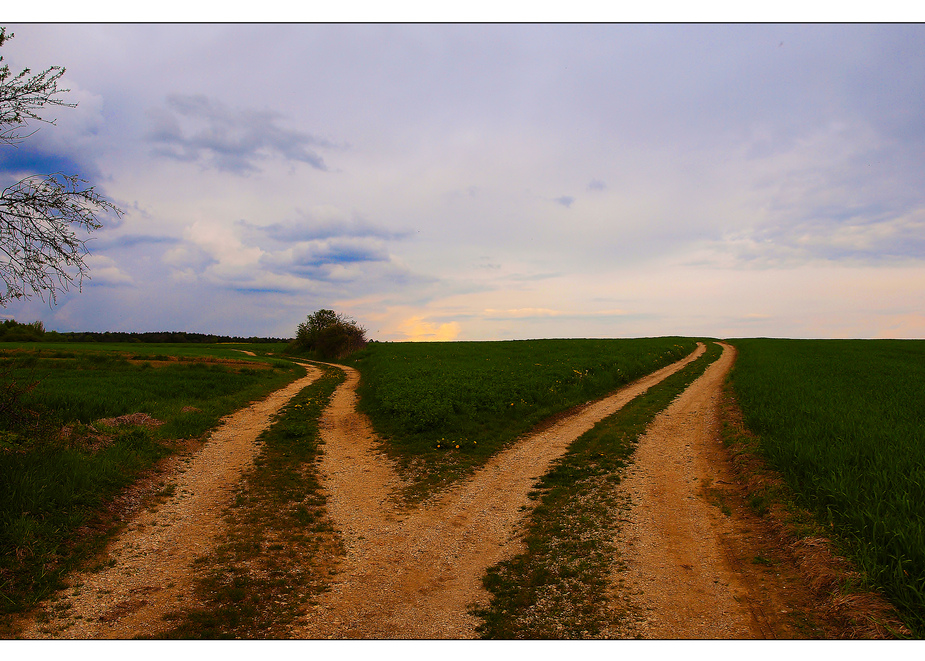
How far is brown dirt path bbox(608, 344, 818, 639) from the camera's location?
5121 millimetres

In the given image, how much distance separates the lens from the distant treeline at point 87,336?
75125mm

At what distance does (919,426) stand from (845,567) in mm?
8241

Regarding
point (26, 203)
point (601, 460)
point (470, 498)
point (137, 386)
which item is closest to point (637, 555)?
point (470, 498)

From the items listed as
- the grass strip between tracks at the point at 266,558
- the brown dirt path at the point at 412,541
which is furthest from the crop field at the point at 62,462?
the brown dirt path at the point at 412,541

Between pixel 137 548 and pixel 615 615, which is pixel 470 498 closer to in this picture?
pixel 615 615

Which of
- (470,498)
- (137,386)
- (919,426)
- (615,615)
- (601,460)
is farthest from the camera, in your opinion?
(137,386)

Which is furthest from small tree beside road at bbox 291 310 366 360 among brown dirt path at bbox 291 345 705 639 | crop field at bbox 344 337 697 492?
brown dirt path at bbox 291 345 705 639

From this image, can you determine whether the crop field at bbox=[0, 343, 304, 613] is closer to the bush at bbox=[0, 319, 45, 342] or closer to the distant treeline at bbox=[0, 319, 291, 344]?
the distant treeline at bbox=[0, 319, 291, 344]

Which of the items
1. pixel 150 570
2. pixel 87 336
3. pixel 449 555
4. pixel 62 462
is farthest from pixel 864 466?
pixel 87 336

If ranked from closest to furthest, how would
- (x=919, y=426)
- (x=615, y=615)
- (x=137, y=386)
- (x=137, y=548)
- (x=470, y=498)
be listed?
(x=615, y=615), (x=137, y=548), (x=470, y=498), (x=919, y=426), (x=137, y=386)

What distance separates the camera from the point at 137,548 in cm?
724

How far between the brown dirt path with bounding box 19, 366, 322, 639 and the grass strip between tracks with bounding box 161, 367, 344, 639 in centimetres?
28

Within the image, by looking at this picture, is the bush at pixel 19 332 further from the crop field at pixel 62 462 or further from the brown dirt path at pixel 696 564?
the brown dirt path at pixel 696 564

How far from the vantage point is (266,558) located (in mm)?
6957
